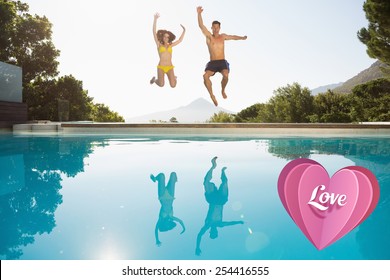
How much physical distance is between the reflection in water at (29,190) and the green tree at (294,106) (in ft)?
94.4

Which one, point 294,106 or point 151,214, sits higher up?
point 294,106

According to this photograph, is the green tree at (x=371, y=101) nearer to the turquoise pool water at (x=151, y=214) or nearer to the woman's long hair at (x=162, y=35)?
the woman's long hair at (x=162, y=35)

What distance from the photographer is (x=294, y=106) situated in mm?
35938

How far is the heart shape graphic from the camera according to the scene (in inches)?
82.4

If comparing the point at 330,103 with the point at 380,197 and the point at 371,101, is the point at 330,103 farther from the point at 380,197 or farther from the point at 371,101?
the point at 380,197

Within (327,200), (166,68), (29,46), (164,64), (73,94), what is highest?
(29,46)

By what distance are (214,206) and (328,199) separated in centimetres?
159

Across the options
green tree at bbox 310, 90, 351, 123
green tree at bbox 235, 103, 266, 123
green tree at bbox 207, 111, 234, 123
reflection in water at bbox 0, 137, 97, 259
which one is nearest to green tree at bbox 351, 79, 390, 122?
green tree at bbox 310, 90, 351, 123

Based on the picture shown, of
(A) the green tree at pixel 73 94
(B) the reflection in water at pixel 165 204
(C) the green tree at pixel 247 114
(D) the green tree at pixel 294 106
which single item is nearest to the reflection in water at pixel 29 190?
(B) the reflection in water at pixel 165 204

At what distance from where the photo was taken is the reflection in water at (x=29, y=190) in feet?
8.84

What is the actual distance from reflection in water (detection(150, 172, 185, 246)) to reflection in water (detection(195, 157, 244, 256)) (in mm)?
226

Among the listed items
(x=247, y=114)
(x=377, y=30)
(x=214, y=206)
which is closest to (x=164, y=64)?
(x=214, y=206)

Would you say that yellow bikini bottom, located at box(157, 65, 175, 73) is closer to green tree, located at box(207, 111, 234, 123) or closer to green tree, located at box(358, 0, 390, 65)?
green tree, located at box(358, 0, 390, 65)
